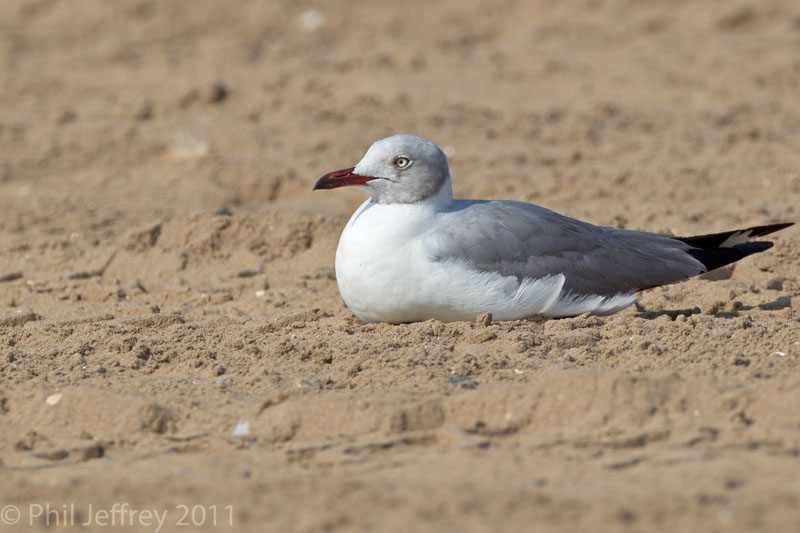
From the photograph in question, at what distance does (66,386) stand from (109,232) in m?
3.17

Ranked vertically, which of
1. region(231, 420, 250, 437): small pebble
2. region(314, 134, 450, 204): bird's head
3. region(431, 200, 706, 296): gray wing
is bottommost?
region(231, 420, 250, 437): small pebble

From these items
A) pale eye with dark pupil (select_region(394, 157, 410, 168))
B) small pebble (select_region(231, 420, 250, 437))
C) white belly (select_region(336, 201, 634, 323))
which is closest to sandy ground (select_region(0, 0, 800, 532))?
small pebble (select_region(231, 420, 250, 437))

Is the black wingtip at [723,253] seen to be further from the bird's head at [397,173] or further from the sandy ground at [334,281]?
the bird's head at [397,173]

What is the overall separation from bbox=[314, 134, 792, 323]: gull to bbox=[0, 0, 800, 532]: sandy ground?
20cm

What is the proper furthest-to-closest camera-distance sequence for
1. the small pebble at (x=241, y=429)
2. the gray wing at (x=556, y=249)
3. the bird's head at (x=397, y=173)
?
the bird's head at (x=397, y=173) → the gray wing at (x=556, y=249) → the small pebble at (x=241, y=429)

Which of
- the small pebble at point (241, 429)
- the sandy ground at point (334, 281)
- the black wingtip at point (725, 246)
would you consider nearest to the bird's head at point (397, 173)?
the sandy ground at point (334, 281)

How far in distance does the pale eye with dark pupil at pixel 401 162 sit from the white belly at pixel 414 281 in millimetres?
198

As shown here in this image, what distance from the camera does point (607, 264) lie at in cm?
543

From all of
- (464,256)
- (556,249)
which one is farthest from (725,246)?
(464,256)

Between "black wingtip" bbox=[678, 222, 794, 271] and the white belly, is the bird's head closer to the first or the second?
the white belly

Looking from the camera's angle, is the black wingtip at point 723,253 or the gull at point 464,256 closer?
the gull at point 464,256

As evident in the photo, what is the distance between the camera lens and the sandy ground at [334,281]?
3424 mm

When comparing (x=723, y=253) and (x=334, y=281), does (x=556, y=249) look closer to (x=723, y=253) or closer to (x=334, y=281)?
(x=723, y=253)

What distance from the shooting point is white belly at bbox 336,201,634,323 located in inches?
197
